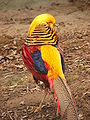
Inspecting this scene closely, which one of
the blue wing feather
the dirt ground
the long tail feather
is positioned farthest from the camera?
the dirt ground

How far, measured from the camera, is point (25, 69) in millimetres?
3789

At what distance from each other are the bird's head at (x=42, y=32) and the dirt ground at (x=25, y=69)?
873 millimetres

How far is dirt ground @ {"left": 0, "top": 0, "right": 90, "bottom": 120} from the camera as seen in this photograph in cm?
268

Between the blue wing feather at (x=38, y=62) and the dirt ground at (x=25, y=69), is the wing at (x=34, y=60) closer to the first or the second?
the blue wing feather at (x=38, y=62)

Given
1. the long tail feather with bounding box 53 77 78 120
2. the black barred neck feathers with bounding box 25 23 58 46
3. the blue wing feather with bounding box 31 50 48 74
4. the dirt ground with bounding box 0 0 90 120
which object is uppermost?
the black barred neck feathers with bounding box 25 23 58 46

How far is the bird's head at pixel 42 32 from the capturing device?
2.03m

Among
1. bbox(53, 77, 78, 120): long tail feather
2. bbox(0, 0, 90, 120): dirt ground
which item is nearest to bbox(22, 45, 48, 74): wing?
bbox(53, 77, 78, 120): long tail feather

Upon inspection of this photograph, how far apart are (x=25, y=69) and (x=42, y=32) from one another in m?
1.81

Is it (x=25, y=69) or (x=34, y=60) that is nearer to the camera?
(x=34, y=60)

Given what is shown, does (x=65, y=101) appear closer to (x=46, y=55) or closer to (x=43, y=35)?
(x=46, y=55)

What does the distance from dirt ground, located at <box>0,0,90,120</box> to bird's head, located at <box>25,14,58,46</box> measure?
873mm

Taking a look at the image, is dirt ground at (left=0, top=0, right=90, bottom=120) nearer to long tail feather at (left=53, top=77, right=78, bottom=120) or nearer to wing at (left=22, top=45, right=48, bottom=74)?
long tail feather at (left=53, top=77, right=78, bottom=120)

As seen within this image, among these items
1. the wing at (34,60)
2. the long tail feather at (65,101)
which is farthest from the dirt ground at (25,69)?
the wing at (34,60)

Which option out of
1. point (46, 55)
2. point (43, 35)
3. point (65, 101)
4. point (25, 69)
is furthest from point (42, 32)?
point (25, 69)
